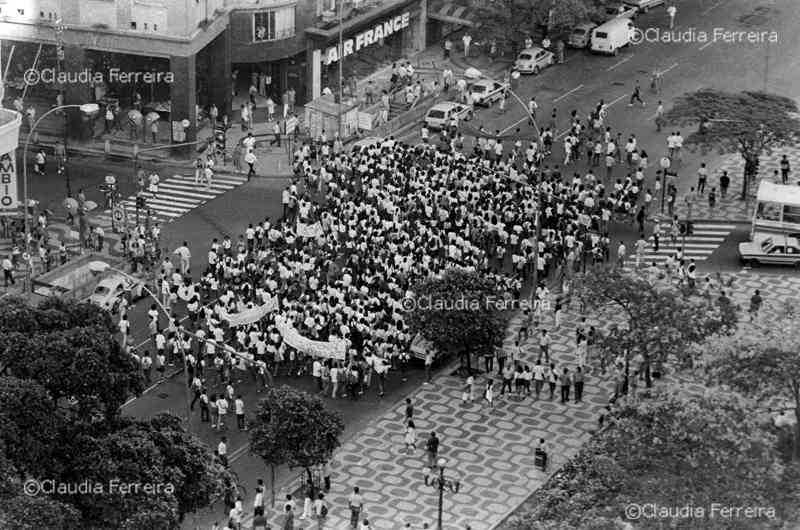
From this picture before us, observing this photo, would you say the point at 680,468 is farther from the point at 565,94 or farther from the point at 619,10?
the point at 619,10

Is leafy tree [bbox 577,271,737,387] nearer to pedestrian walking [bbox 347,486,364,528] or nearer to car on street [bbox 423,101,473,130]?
pedestrian walking [bbox 347,486,364,528]

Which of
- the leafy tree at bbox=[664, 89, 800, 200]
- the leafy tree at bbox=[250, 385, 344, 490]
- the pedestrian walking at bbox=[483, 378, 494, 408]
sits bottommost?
the pedestrian walking at bbox=[483, 378, 494, 408]

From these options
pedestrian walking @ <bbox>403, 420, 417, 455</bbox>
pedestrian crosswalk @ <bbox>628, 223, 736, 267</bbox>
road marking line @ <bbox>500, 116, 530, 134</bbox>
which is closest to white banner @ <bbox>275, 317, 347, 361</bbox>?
pedestrian walking @ <bbox>403, 420, 417, 455</bbox>

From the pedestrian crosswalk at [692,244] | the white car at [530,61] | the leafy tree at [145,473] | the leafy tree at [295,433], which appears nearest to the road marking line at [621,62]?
the white car at [530,61]

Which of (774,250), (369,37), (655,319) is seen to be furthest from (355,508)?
(369,37)

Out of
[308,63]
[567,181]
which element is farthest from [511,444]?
[308,63]

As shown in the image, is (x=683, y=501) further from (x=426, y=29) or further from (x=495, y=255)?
(x=426, y=29)

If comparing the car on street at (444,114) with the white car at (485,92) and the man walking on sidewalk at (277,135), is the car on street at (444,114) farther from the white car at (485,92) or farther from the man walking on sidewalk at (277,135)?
the man walking on sidewalk at (277,135)
